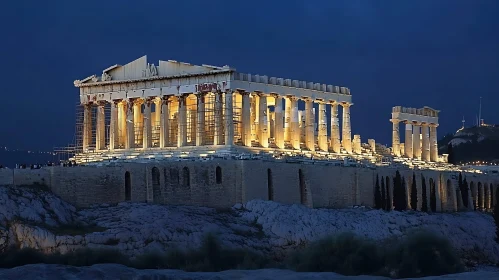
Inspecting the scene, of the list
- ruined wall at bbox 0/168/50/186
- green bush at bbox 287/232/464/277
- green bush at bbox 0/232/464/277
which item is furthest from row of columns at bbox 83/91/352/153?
green bush at bbox 287/232/464/277

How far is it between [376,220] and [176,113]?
69.3ft

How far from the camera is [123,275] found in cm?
3238

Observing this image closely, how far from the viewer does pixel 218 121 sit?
80.2 metres

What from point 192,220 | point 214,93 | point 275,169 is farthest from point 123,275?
point 214,93

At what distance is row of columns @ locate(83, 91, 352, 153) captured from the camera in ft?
265

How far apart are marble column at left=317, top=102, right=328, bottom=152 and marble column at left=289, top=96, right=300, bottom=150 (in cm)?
359

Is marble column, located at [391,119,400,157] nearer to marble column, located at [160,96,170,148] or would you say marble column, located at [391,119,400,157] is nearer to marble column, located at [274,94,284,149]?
marble column, located at [274,94,284,149]

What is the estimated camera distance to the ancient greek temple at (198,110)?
80812 mm

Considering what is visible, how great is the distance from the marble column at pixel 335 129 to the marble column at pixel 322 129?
1478 mm

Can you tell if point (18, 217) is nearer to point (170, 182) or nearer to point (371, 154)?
point (170, 182)

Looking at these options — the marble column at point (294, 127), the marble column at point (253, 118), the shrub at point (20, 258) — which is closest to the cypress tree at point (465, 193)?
the marble column at point (294, 127)

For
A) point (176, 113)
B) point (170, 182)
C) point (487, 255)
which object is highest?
point (176, 113)

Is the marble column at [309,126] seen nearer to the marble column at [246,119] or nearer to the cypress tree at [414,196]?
the marble column at [246,119]

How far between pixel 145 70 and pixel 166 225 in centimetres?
2383
